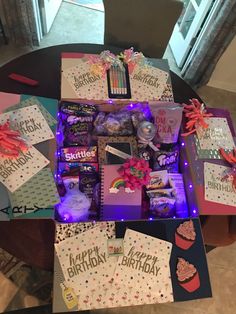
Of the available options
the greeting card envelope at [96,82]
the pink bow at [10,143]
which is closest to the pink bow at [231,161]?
the greeting card envelope at [96,82]

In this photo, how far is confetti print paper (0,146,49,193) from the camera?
3.36 ft

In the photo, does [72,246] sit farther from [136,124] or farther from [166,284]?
[136,124]

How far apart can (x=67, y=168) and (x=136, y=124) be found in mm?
359

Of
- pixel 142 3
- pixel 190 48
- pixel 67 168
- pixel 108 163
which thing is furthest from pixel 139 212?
pixel 190 48

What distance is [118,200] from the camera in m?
1.08

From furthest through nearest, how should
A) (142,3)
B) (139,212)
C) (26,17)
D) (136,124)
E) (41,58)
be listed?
(26,17) < (142,3) < (41,58) < (136,124) < (139,212)

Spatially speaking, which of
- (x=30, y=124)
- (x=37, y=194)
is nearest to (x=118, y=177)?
(x=37, y=194)

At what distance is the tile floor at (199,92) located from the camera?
1648mm

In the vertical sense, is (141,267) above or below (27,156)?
below

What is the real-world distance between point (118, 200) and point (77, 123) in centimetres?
39

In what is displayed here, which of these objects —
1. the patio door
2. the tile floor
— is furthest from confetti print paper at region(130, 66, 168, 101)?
the patio door

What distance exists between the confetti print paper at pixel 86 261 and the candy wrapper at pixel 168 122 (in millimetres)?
491

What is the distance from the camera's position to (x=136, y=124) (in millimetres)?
1278

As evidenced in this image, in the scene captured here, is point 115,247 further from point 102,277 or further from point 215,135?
point 215,135
